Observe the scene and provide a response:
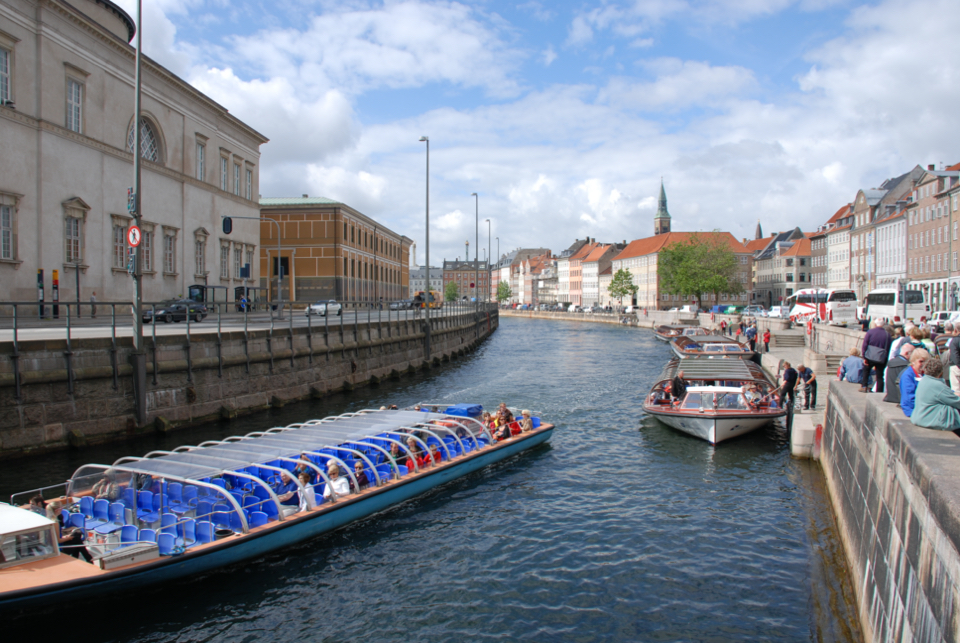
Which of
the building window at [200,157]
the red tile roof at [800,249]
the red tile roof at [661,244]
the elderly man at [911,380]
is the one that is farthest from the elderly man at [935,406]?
the red tile roof at [661,244]

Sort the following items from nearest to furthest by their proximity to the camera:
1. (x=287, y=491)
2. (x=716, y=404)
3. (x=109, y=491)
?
(x=109, y=491) < (x=287, y=491) < (x=716, y=404)

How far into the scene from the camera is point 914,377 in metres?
9.87

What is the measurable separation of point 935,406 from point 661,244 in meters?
148

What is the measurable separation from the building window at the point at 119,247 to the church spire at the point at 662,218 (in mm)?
153027

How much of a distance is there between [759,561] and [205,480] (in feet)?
31.9

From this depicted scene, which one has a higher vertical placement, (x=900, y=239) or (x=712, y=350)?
(x=900, y=239)

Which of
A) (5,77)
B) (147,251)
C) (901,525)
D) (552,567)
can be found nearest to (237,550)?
(552,567)

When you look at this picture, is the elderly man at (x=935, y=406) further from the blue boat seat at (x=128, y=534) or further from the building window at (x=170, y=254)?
the building window at (x=170, y=254)

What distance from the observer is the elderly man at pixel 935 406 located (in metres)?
8.42

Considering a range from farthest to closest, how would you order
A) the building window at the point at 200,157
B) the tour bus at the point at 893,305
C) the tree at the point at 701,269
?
the tree at the point at 701,269 → the tour bus at the point at 893,305 → the building window at the point at 200,157

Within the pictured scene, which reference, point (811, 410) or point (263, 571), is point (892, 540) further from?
point (811, 410)

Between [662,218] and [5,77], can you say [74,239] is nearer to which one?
[5,77]

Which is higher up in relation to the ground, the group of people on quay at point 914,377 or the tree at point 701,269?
the tree at point 701,269

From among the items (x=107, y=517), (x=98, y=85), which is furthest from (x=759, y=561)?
(x=98, y=85)
